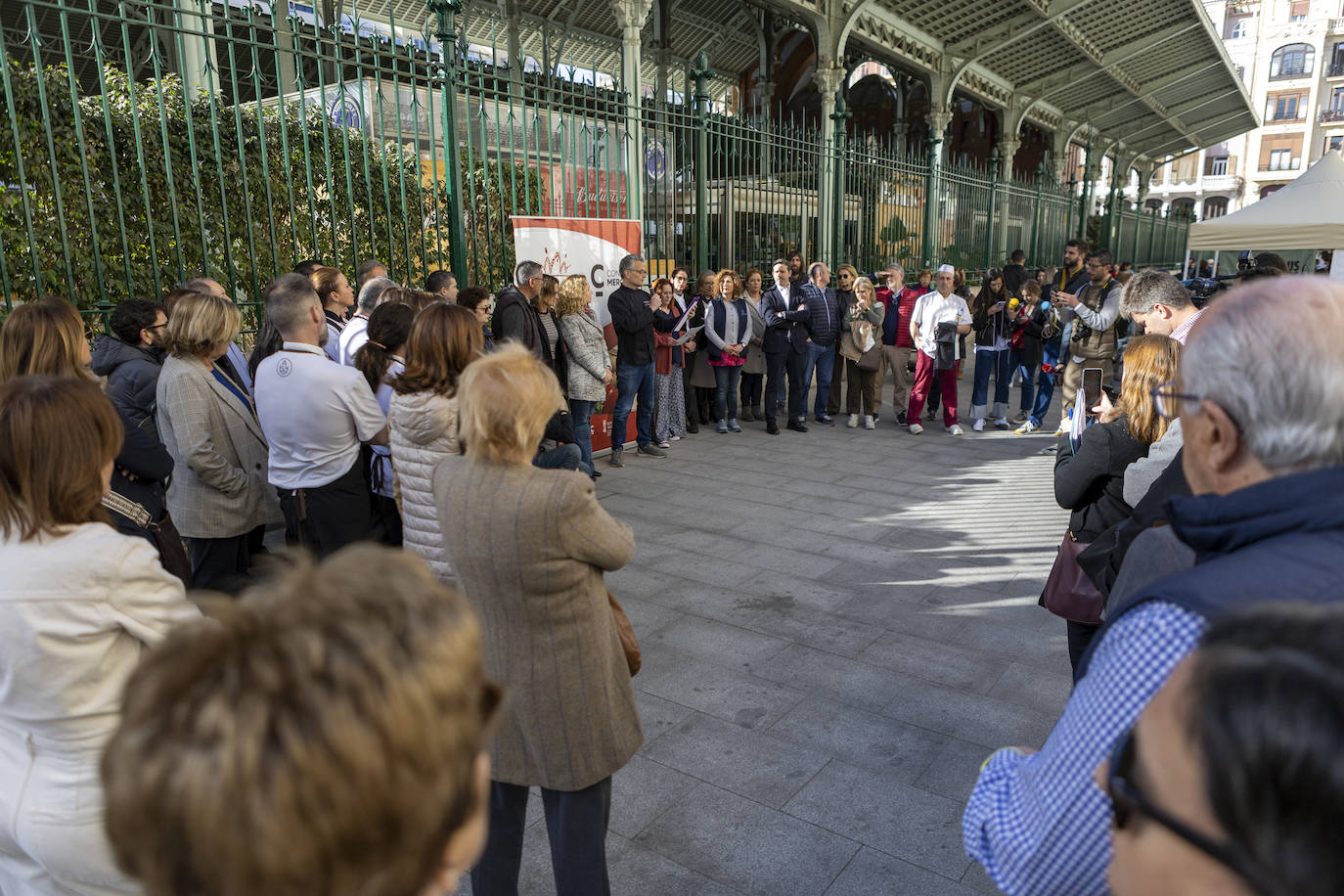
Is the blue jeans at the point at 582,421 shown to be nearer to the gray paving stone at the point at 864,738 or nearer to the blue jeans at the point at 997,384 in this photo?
the gray paving stone at the point at 864,738

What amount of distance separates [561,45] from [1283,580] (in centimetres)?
1550

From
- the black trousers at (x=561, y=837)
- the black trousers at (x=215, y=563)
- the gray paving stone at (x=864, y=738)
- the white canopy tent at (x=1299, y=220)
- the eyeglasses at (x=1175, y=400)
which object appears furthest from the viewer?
the white canopy tent at (x=1299, y=220)

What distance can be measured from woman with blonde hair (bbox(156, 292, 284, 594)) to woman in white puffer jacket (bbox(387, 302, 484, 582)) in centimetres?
115

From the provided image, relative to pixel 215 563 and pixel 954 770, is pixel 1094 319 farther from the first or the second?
pixel 215 563


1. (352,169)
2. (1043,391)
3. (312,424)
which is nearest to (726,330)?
(1043,391)

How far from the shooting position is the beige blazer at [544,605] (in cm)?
194

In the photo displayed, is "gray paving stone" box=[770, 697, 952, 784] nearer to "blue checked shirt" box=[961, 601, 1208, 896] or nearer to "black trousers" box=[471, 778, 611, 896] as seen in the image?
"black trousers" box=[471, 778, 611, 896]

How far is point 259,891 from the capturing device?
704 mm

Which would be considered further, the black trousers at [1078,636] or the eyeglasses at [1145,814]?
the black trousers at [1078,636]

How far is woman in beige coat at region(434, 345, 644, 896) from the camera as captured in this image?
195 centimetres

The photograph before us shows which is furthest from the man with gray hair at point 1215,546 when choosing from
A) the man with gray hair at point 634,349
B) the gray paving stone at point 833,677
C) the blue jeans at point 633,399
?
the blue jeans at point 633,399

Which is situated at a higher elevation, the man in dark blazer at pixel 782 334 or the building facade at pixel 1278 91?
the building facade at pixel 1278 91

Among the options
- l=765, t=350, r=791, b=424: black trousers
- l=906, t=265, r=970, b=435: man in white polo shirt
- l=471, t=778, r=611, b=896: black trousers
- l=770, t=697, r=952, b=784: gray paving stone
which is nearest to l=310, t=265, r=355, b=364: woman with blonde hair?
l=770, t=697, r=952, b=784: gray paving stone

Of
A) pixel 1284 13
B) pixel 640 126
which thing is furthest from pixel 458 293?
pixel 1284 13
